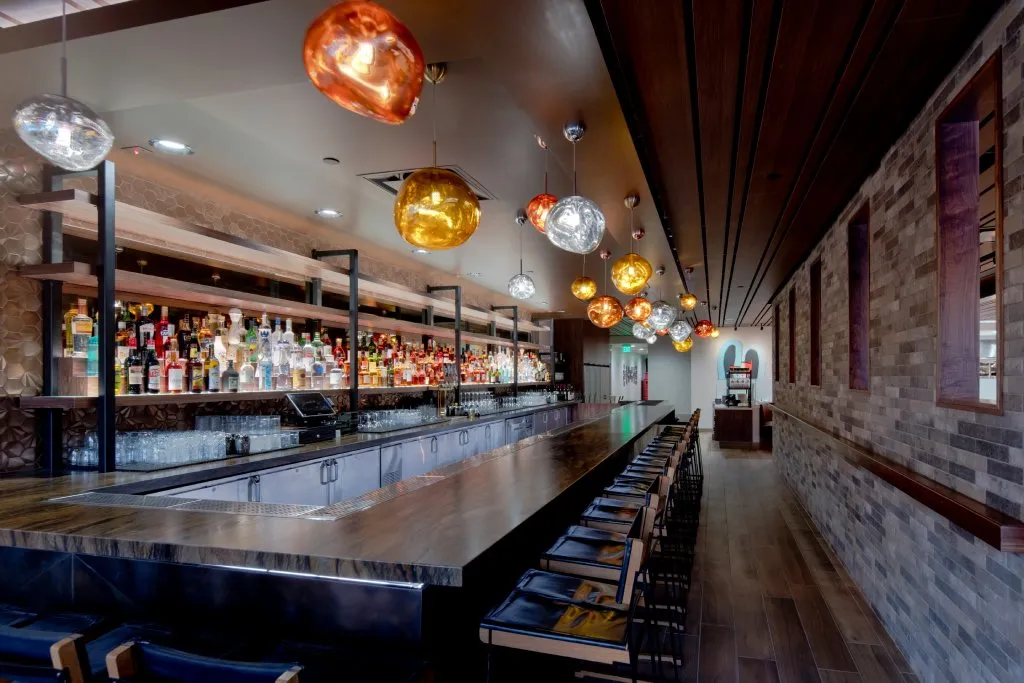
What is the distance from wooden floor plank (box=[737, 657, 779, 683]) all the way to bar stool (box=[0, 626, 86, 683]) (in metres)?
2.79

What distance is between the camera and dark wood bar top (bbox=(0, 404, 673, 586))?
1496 millimetres

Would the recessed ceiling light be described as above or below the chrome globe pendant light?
above

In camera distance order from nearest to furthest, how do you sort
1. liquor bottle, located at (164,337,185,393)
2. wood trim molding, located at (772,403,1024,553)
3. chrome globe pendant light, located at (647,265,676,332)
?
wood trim molding, located at (772,403,1024,553) → liquor bottle, located at (164,337,185,393) → chrome globe pendant light, located at (647,265,676,332)

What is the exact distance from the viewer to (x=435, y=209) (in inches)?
88.2

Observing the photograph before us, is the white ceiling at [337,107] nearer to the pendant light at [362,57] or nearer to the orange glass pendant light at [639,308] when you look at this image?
the pendant light at [362,57]

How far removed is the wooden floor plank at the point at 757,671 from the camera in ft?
9.52

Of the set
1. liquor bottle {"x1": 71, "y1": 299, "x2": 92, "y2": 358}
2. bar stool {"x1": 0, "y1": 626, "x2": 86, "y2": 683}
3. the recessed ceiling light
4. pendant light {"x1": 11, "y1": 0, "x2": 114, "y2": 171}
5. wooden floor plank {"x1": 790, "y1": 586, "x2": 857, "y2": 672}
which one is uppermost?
the recessed ceiling light

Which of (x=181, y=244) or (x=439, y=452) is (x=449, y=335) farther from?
(x=181, y=244)

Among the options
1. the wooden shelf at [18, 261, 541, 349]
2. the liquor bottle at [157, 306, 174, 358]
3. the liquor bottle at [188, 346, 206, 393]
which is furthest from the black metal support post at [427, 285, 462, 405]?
the liquor bottle at [157, 306, 174, 358]

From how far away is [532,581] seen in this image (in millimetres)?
2244

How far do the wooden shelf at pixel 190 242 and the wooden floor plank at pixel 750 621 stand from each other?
3.79m

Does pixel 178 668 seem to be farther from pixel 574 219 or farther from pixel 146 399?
pixel 146 399

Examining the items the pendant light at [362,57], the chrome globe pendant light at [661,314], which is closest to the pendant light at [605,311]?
the chrome globe pendant light at [661,314]

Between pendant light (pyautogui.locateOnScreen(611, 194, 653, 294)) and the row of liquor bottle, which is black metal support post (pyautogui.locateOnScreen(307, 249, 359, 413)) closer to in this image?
the row of liquor bottle
